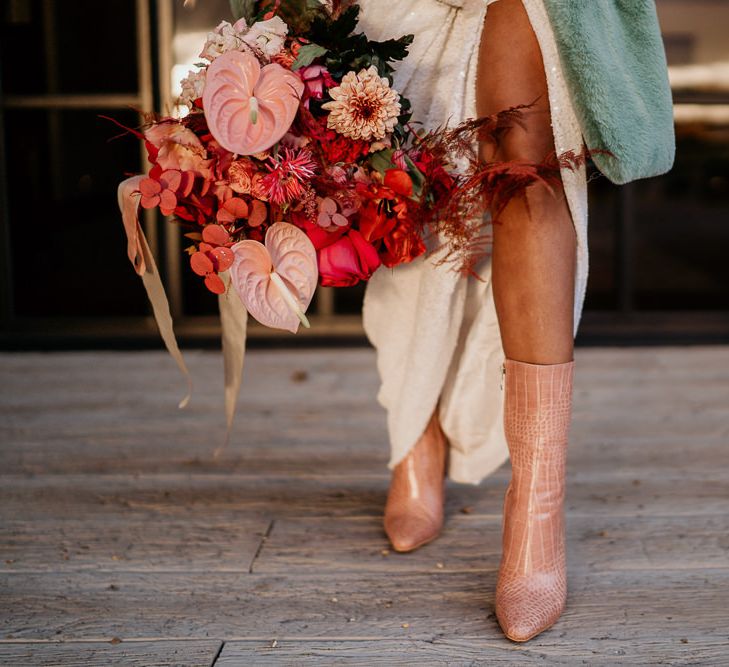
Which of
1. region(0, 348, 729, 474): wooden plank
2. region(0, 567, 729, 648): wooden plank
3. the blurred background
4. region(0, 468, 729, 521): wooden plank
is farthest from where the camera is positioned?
the blurred background

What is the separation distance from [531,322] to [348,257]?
25 centimetres

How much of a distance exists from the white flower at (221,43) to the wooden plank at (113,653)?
69 centimetres

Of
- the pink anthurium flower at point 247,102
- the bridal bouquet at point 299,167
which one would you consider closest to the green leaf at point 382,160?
the bridal bouquet at point 299,167

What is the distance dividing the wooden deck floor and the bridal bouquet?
0.39 meters

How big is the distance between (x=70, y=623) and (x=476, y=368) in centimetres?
67

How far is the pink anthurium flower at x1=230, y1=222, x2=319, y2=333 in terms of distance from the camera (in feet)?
3.45

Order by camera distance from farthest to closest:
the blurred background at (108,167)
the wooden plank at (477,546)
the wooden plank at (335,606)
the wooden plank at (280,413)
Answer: the blurred background at (108,167), the wooden plank at (280,413), the wooden plank at (477,546), the wooden plank at (335,606)

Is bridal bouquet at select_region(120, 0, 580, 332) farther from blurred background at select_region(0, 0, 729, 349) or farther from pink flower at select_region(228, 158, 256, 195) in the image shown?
blurred background at select_region(0, 0, 729, 349)

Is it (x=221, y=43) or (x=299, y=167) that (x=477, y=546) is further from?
(x=221, y=43)

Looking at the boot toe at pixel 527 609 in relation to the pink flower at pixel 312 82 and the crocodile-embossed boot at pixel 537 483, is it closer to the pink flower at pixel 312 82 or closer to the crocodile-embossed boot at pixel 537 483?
the crocodile-embossed boot at pixel 537 483

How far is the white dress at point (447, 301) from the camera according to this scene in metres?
1.17

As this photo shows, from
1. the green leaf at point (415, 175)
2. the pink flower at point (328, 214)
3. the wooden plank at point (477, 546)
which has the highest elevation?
the green leaf at point (415, 175)

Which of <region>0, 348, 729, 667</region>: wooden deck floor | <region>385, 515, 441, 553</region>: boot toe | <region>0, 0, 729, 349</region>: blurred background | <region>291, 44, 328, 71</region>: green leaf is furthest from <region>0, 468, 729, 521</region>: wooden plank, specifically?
<region>0, 0, 729, 349</region>: blurred background

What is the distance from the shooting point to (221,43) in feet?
3.53
